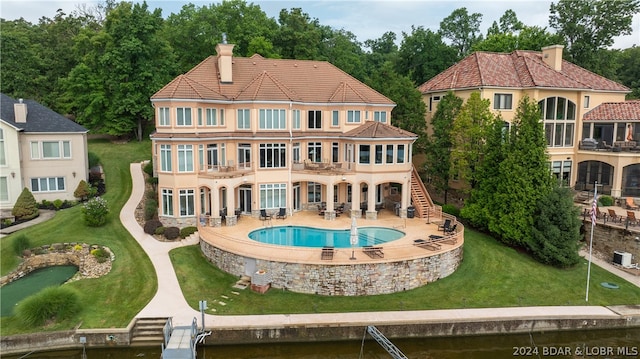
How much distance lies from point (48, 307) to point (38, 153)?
16.0 metres

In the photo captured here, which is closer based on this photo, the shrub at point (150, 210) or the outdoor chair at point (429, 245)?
the outdoor chair at point (429, 245)

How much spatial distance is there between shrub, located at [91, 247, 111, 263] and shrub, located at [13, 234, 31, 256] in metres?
3.70

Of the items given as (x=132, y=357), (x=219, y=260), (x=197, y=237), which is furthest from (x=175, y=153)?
(x=132, y=357)

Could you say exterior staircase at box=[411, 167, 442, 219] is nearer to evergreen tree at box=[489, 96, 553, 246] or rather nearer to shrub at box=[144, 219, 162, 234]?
evergreen tree at box=[489, 96, 553, 246]

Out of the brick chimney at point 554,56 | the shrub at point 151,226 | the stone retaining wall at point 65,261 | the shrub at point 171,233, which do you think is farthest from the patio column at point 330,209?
the brick chimney at point 554,56

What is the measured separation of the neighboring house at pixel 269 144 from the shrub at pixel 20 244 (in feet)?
24.0

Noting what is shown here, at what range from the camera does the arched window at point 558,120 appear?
116 feet

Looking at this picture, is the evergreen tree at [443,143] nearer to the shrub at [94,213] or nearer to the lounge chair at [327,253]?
the lounge chair at [327,253]

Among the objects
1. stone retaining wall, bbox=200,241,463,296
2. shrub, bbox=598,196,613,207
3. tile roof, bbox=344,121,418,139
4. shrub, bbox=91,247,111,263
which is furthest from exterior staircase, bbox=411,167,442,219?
shrub, bbox=91,247,111,263

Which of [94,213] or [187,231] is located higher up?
[94,213]

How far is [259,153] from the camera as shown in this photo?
30.3 meters

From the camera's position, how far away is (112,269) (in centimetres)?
2264

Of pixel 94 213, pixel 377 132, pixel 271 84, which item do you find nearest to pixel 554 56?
pixel 377 132

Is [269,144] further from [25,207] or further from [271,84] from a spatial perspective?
[25,207]
